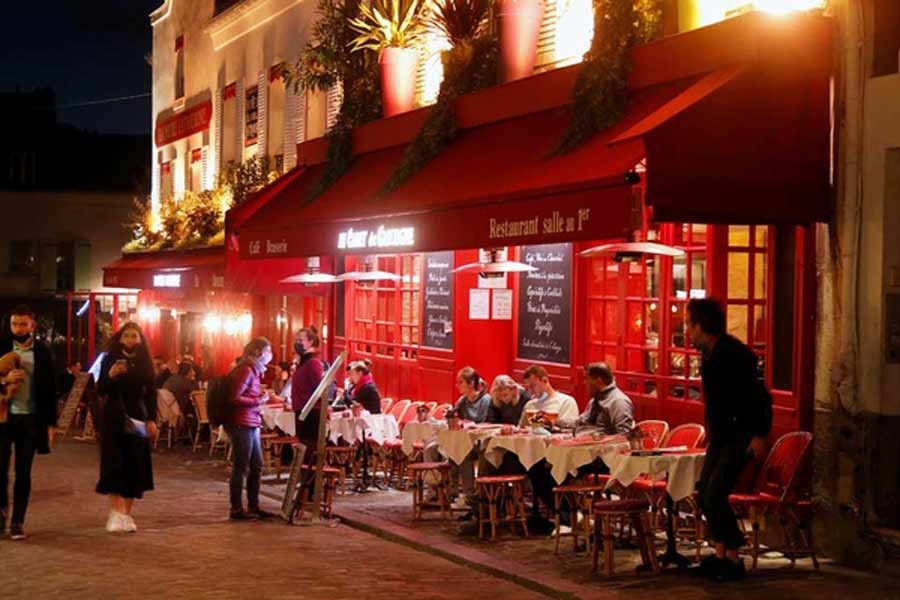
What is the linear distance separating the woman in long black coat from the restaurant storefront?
9.49 ft

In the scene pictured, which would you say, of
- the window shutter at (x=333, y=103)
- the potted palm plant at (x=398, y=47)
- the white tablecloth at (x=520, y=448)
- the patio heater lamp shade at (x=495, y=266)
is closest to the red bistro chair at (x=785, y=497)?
the white tablecloth at (x=520, y=448)

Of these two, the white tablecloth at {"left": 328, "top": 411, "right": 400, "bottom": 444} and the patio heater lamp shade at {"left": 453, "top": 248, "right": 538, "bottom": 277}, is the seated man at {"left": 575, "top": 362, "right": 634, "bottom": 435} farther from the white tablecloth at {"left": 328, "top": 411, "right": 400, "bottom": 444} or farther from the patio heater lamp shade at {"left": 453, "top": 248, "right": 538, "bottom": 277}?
the white tablecloth at {"left": 328, "top": 411, "right": 400, "bottom": 444}

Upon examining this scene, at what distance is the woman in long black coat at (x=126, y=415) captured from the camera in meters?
12.9

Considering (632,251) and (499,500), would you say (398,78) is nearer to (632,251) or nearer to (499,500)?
(632,251)

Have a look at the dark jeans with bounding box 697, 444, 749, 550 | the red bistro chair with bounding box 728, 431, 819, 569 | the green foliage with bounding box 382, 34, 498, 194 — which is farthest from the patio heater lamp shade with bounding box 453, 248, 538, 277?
the dark jeans with bounding box 697, 444, 749, 550

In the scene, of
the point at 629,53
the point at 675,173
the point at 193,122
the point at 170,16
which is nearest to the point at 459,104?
the point at 629,53

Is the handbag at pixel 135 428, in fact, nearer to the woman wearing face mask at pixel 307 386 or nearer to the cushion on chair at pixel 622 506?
the woman wearing face mask at pixel 307 386

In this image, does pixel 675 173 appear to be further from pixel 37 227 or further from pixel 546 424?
pixel 37 227

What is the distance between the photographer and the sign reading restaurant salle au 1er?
1100 centimetres

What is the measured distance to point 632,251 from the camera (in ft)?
42.4

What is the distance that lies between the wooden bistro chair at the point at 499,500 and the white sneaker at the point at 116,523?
3141 millimetres

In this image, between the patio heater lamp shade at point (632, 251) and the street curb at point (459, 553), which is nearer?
the street curb at point (459, 553)

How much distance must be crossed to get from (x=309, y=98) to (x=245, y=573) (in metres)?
13.7

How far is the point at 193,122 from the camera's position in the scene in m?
30.6
